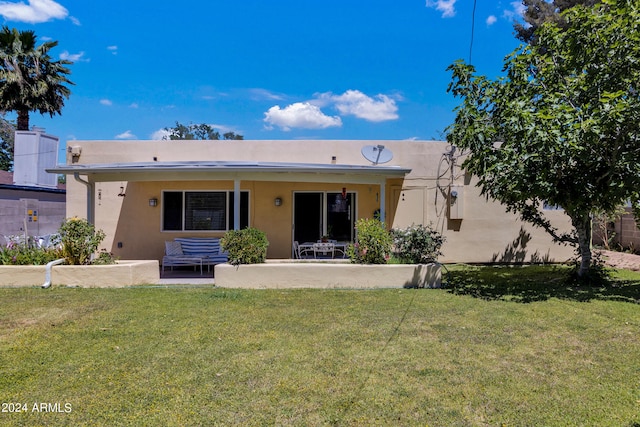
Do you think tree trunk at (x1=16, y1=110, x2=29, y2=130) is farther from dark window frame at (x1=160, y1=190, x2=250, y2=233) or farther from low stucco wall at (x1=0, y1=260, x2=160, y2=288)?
low stucco wall at (x1=0, y1=260, x2=160, y2=288)

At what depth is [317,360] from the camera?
429 cm

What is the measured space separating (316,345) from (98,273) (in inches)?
226

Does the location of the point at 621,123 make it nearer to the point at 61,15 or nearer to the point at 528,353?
the point at 528,353

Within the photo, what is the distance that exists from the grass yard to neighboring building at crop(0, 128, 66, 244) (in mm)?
9141

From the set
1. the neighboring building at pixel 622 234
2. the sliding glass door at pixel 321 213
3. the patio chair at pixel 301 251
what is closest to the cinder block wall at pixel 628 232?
the neighboring building at pixel 622 234

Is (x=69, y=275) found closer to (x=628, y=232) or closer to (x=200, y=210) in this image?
(x=200, y=210)

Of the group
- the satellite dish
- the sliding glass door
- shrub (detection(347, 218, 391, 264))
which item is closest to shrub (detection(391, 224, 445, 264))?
shrub (detection(347, 218, 391, 264))

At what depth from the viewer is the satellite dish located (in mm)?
10961

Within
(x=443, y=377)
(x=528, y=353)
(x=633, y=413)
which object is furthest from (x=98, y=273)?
(x=633, y=413)

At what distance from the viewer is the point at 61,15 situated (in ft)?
50.2

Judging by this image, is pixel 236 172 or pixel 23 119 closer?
pixel 236 172

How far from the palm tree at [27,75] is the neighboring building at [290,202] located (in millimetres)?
10832

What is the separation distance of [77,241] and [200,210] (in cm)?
402

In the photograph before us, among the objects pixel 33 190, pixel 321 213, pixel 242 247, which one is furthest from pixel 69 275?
pixel 33 190
